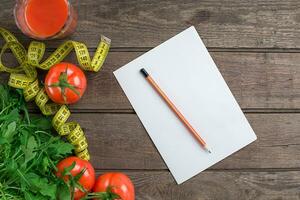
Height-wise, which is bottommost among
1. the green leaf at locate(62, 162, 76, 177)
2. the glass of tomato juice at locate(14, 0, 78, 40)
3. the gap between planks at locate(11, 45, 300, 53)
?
the green leaf at locate(62, 162, 76, 177)

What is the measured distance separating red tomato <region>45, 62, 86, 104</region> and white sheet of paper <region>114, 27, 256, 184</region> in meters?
0.13

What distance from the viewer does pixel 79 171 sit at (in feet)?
3.75

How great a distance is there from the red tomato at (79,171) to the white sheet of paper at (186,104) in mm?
202

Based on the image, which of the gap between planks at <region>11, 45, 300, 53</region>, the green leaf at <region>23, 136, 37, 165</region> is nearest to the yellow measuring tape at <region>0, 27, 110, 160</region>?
the gap between planks at <region>11, 45, 300, 53</region>

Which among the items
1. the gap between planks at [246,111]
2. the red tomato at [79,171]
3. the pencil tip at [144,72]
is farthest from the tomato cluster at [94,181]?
the pencil tip at [144,72]

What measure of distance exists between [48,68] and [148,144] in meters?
0.34

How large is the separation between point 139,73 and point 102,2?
0.73 ft

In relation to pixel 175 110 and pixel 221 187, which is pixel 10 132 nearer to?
pixel 175 110

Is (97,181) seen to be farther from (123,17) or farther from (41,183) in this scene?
(123,17)

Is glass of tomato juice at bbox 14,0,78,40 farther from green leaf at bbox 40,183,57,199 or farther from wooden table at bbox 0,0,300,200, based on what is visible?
green leaf at bbox 40,183,57,199

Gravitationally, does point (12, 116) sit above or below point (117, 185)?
above

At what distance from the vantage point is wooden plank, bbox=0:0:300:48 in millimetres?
1260

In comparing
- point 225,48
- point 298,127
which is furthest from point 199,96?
point 298,127

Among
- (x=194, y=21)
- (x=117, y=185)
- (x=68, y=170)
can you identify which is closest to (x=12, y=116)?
(x=68, y=170)
